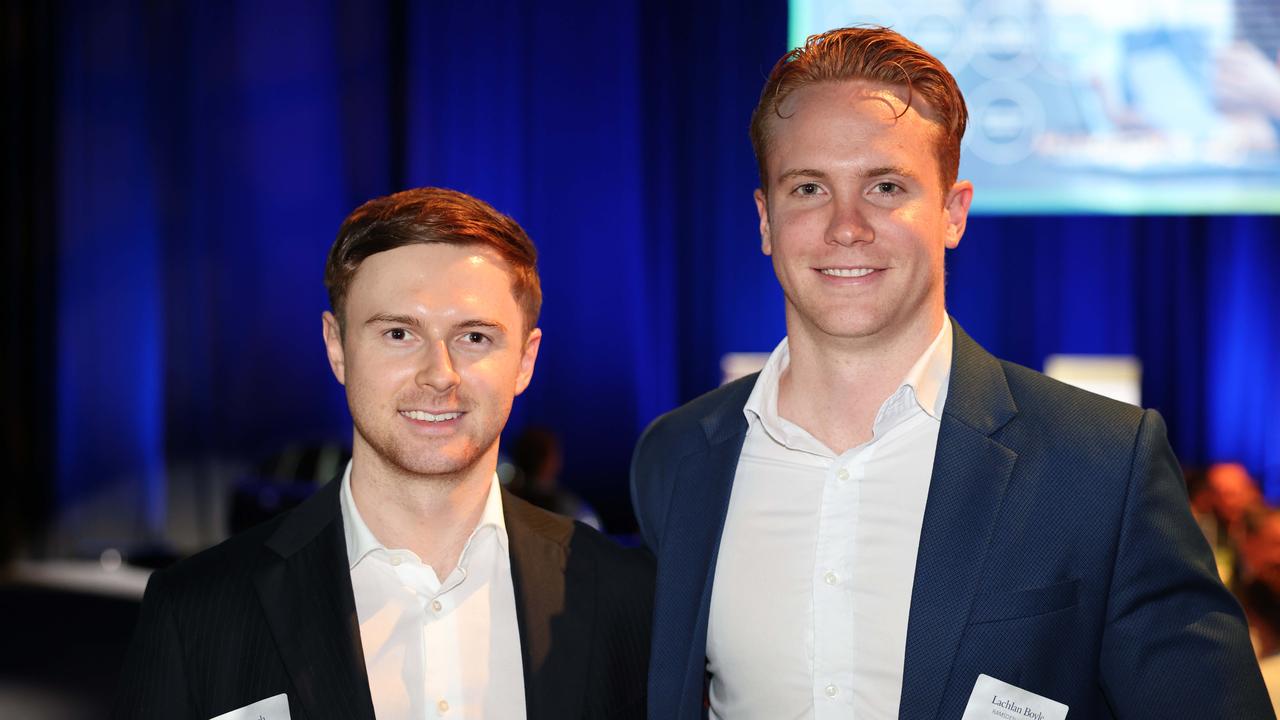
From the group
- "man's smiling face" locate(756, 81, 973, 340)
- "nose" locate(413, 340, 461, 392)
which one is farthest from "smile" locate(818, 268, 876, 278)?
"nose" locate(413, 340, 461, 392)

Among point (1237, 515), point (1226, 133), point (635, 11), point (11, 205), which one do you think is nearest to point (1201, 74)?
point (1226, 133)

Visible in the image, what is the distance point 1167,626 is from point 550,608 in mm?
857

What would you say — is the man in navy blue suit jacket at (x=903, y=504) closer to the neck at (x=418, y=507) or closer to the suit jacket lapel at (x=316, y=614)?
the neck at (x=418, y=507)

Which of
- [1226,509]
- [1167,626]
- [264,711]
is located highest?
[1167,626]

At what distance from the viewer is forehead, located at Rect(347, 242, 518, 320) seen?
1.75 meters

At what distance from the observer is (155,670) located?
1619 mm

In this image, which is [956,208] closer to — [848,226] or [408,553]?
[848,226]

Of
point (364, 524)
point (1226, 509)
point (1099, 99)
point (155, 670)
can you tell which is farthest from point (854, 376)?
point (1099, 99)

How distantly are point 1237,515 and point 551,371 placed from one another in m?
3.95

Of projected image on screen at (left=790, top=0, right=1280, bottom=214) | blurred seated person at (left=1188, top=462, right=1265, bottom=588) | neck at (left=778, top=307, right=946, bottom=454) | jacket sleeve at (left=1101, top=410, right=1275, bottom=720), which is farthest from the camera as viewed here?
projected image on screen at (left=790, top=0, right=1280, bottom=214)

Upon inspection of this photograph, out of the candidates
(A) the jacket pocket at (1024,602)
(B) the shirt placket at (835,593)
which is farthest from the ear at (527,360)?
(A) the jacket pocket at (1024,602)

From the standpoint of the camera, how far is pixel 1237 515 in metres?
5.17

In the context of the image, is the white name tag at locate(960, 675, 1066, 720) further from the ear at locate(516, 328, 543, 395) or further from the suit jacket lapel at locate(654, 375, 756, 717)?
the ear at locate(516, 328, 543, 395)

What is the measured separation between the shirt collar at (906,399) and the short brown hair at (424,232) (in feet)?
1.30
